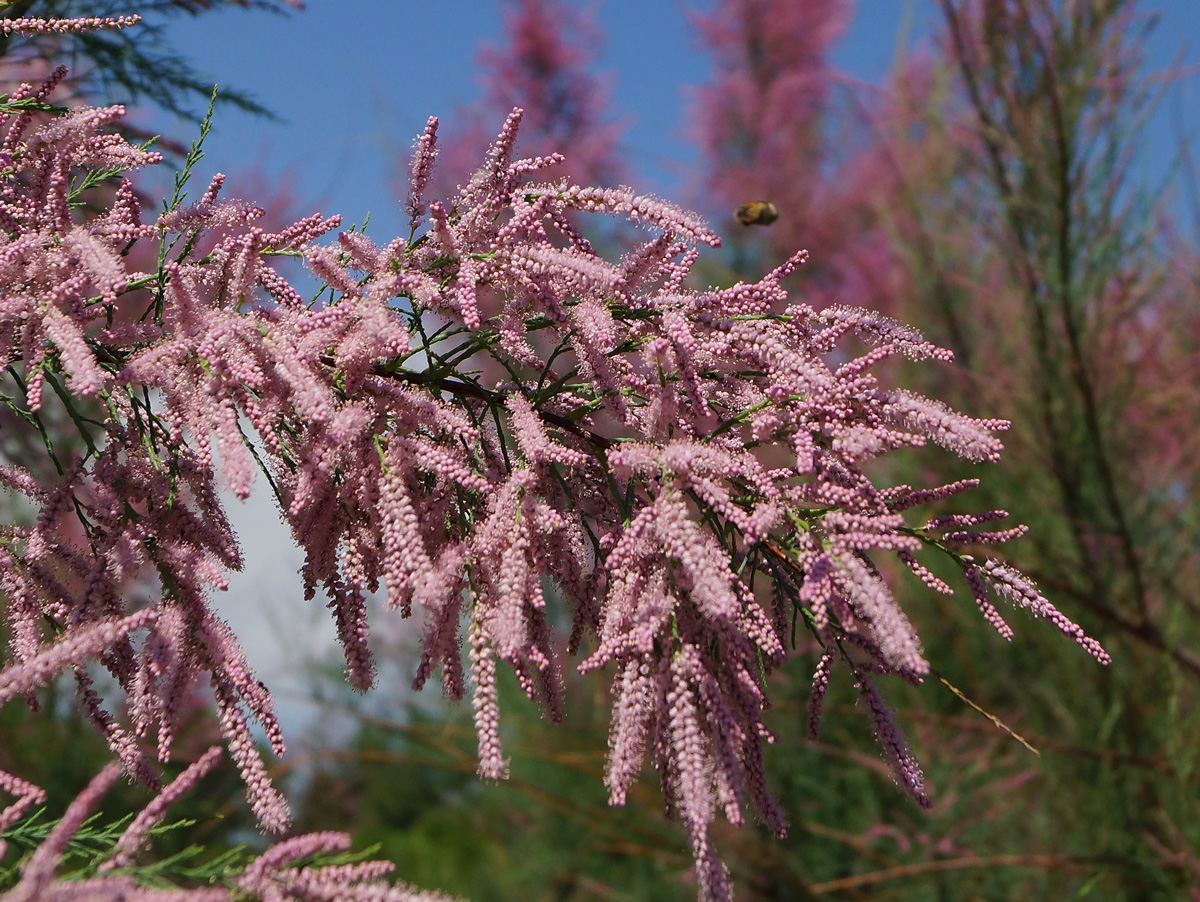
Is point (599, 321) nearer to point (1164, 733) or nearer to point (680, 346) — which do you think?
point (680, 346)

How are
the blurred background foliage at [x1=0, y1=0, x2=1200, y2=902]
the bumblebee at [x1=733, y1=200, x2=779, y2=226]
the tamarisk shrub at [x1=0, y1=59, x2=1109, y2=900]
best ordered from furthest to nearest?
1. the blurred background foliage at [x1=0, y1=0, x2=1200, y2=902]
2. the bumblebee at [x1=733, y1=200, x2=779, y2=226]
3. the tamarisk shrub at [x1=0, y1=59, x2=1109, y2=900]

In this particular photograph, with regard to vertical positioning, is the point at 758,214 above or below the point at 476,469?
above

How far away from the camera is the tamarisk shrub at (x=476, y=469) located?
3.41 ft

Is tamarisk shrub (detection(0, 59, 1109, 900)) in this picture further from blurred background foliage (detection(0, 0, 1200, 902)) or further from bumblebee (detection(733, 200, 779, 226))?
blurred background foliage (detection(0, 0, 1200, 902))

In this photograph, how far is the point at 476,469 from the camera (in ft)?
3.95

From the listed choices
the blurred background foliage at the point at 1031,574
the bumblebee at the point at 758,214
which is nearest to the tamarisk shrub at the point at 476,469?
the bumblebee at the point at 758,214

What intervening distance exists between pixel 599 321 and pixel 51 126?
A: 2.63 feet

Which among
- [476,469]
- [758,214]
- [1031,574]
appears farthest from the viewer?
[1031,574]

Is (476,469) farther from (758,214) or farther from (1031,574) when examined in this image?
(1031,574)

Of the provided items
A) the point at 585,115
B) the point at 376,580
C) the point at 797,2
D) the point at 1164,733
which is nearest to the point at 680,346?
the point at 376,580

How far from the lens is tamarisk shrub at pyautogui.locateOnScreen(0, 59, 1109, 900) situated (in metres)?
1.04

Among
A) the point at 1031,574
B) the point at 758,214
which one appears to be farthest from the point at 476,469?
the point at 1031,574

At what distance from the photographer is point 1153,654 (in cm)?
384

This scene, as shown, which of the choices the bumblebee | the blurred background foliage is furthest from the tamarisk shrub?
the blurred background foliage
